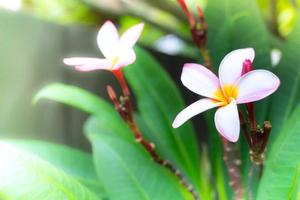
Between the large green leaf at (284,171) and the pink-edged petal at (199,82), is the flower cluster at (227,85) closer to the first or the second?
the pink-edged petal at (199,82)

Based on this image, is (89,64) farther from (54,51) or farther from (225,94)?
(54,51)

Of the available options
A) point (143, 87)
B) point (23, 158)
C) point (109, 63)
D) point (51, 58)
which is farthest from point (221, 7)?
point (51, 58)

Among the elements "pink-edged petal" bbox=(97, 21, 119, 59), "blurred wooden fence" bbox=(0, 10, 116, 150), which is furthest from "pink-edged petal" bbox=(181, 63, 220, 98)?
"blurred wooden fence" bbox=(0, 10, 116, 150)

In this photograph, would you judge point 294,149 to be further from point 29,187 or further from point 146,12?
point 146,12

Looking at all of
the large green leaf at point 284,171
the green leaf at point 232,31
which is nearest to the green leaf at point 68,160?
the green leaf at point 232,31

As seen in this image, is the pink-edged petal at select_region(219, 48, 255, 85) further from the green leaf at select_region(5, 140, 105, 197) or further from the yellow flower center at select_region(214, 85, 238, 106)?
the green leaf at select_region(5, 140, 105, 197)
